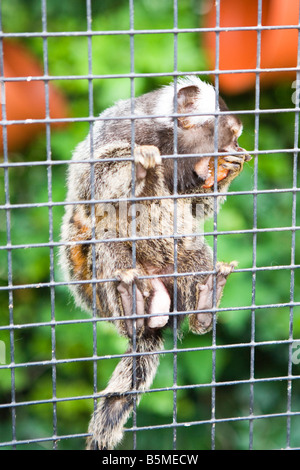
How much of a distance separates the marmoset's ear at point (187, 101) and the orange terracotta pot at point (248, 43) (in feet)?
1.82

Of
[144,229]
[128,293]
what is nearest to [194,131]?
[144,229]

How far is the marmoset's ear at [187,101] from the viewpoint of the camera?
232 cm

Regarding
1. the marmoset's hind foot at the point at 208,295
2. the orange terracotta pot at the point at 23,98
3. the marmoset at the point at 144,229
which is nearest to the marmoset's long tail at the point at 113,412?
the marmoset at the point at 144,229

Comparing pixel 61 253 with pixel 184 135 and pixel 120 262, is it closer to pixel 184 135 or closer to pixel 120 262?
pixel 120 262

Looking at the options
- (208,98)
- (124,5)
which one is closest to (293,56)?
(208,98)

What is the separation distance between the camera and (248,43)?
9.82 ft

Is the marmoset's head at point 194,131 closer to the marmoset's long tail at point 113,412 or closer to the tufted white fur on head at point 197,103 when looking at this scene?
the tufted white fur on head at point 197,103

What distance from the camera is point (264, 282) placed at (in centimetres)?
302

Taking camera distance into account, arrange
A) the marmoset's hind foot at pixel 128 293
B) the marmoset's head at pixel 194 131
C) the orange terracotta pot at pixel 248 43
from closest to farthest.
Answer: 1. the marmoset's hind foot at pixel 128 293
2. the marmoset's head at pixel 194 131
3. the orange terracotta pot at pixel 248 43

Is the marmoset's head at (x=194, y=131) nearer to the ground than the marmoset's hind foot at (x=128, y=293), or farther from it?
farther from it
